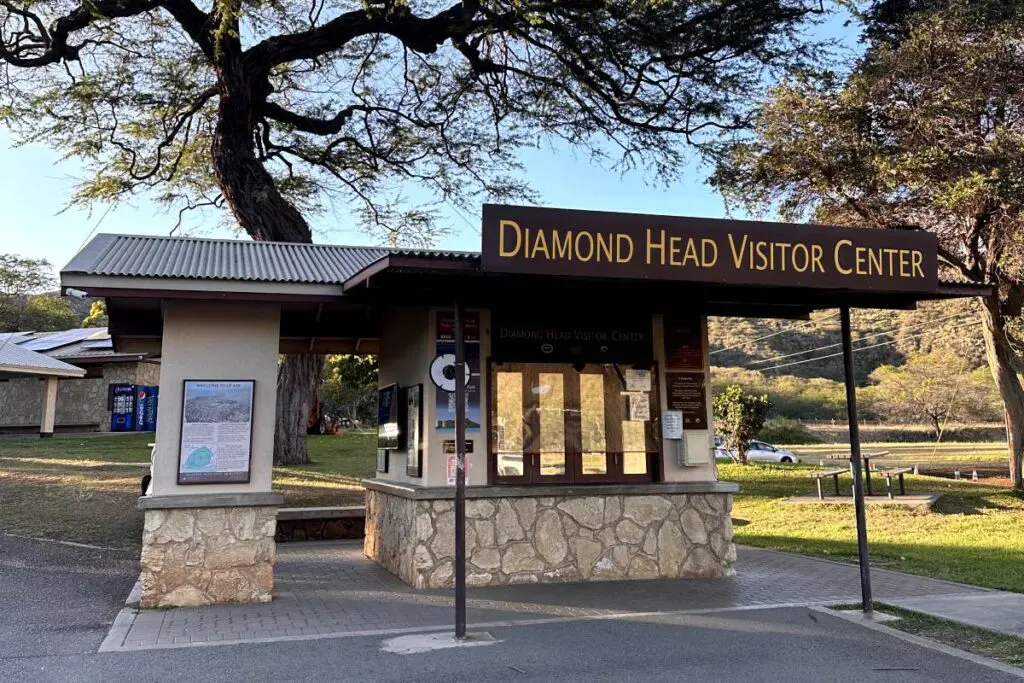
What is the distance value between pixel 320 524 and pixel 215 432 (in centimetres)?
467

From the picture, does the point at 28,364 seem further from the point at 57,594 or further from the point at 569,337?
the point at 569,337

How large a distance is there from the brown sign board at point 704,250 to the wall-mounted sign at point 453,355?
7.10ft

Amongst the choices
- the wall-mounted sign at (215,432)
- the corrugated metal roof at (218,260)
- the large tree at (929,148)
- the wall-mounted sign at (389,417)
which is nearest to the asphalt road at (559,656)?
the wall-mounted sign at (215,432)

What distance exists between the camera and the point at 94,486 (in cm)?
1473

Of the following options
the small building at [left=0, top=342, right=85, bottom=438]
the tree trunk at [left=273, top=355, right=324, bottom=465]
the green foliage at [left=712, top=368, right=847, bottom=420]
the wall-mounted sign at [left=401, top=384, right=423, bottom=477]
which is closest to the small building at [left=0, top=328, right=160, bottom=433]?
the small building at [left=0, top=342, right=85, bottom=438]

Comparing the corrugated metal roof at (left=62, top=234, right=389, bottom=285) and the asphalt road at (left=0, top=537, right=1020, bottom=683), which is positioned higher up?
the corrugated metal roof at (left=62, top=234, right=389, bottom=285)

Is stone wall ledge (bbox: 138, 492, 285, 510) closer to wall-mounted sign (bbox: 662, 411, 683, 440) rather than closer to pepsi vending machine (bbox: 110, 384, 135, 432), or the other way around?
wall-mounted sign (bbox: 662, 411, 683, 440)

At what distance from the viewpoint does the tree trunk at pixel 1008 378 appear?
15766 millimetres

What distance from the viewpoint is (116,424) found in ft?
102

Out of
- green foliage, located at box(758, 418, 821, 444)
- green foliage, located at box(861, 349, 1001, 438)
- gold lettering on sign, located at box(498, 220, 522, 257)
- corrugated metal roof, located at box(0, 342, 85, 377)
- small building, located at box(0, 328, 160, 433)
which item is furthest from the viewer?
green foliage, located at box(861, 349, 1001, 438)

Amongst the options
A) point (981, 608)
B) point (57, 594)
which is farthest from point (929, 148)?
point (57, 594)

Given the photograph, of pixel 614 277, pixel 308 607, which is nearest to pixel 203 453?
pixel 308 607

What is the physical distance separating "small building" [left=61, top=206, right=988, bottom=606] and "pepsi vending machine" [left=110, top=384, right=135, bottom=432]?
2380 centimetres

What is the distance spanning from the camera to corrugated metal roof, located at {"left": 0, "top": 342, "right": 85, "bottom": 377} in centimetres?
2492
